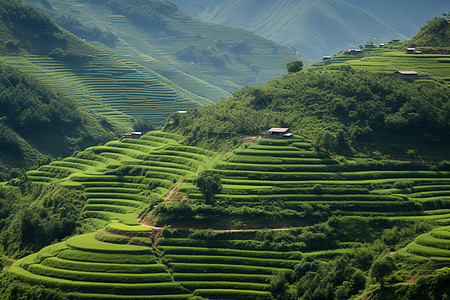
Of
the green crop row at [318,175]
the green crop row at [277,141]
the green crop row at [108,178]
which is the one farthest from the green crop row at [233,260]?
the green crop row at [277,141]

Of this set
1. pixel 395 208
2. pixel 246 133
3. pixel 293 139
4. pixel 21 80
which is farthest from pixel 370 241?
pixel 21 80

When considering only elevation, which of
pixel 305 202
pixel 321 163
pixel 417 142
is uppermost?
pixel 417 142

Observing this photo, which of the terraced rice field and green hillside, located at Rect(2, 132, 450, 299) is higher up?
the terraced rice field

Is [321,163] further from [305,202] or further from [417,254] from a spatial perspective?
[417,254]

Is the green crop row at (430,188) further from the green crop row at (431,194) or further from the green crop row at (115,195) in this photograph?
the green crop row at (115,195)

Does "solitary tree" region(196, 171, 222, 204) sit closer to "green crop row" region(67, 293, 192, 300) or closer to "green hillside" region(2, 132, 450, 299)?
"green hillside" region(2, 132, 450, 299)

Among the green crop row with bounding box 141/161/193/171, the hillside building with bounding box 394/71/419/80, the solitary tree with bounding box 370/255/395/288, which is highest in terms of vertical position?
the hillside building with bounding box 394/71/419/80

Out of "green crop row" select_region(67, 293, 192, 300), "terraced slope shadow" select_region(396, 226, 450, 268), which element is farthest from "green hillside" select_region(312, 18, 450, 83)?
"green crop row" select_region(67, 293, 192, 300)
